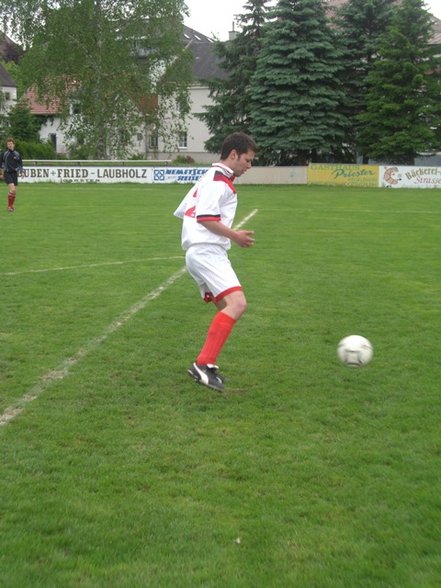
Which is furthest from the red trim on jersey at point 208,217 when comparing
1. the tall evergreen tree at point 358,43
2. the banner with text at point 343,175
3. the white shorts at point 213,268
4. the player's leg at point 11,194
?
the tall evergreen tree at point 358,43

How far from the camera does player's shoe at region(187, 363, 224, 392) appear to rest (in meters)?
6.03

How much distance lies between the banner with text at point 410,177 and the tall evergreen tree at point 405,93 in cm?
380

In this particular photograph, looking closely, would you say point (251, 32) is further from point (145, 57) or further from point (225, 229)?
point (225, 229)

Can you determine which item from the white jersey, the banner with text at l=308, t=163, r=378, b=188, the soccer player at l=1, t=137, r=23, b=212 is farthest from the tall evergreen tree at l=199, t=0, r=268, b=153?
the white jersey

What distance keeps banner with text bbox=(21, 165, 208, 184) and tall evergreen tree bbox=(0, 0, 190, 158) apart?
9.52 metres

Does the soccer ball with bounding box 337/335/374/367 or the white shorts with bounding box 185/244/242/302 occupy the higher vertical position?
the white shorts with bounding box 185/244/242/302

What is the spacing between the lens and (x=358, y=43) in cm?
4644

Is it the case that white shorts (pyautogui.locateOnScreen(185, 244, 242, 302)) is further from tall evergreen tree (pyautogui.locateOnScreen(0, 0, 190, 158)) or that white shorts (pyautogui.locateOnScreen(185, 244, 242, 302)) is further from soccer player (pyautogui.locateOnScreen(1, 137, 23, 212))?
tall evergreen tree (pyautogui.locateOnScreen(0, 0, 190, 158))

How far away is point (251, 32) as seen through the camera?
48219 mm

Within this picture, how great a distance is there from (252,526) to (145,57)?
50.7 metres

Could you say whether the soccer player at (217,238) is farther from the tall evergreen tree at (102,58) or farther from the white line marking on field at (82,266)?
the tall evergreen tree at (102,58)

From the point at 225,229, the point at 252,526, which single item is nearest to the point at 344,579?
the point at 252,526

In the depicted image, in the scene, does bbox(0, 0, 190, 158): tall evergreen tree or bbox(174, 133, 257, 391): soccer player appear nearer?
bbox(174, 133, 257, 391): soccer player

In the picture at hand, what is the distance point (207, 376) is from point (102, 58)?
148 feet
